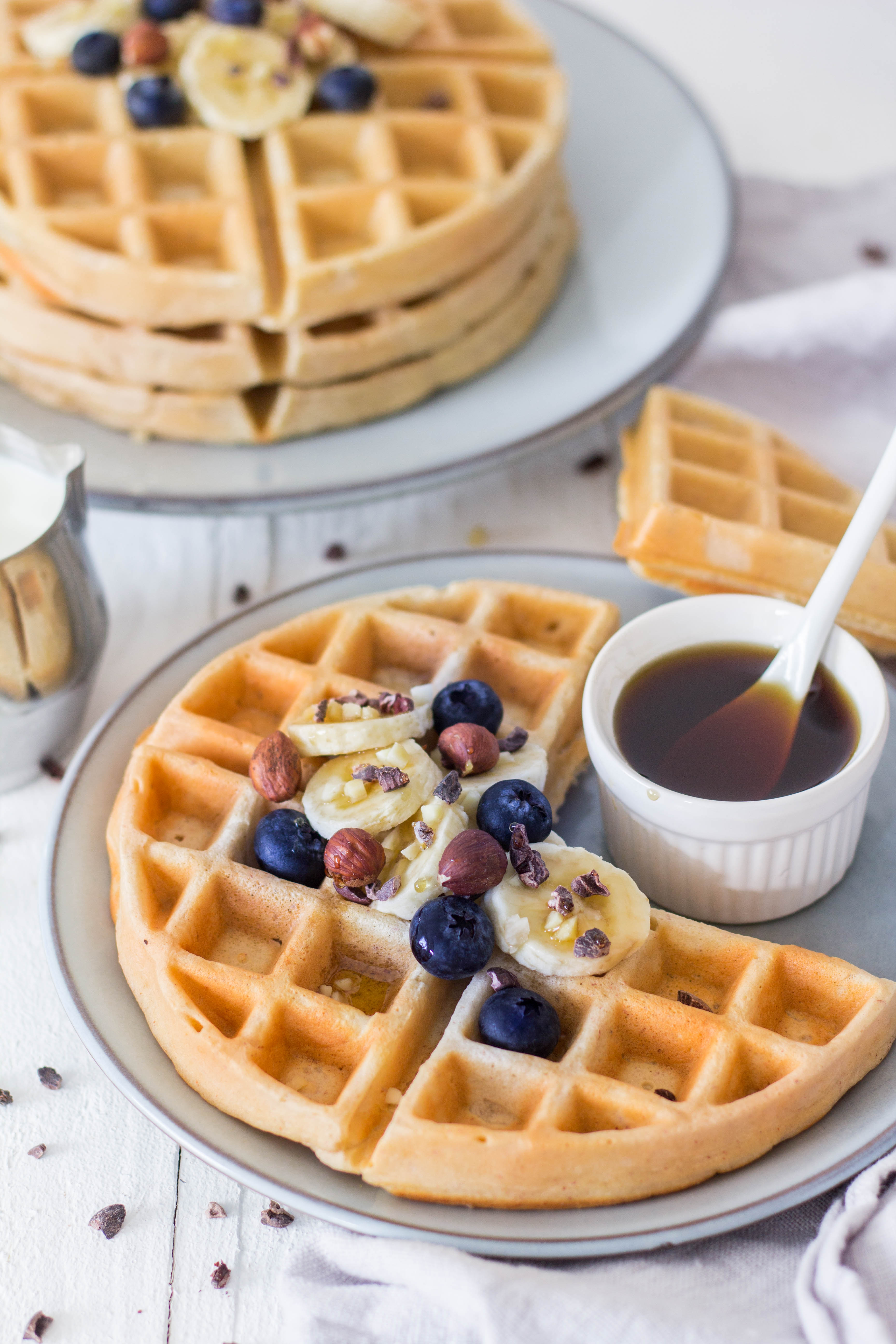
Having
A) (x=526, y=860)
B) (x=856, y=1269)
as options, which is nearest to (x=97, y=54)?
(x=526, y=860)

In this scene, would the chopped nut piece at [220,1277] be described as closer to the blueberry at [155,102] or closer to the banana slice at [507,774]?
the banana slice at [507,774]

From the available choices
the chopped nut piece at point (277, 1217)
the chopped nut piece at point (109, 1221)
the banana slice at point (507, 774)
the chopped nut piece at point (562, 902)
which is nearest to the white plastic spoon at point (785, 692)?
the banana slice at point (507, 774)

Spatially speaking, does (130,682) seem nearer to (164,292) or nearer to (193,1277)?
(164,292)

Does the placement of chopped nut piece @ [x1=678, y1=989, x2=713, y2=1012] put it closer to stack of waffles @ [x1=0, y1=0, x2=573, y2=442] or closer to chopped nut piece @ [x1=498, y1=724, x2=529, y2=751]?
chopped nut piece @ [x1=498, y1=724, x2=529, y2=751]

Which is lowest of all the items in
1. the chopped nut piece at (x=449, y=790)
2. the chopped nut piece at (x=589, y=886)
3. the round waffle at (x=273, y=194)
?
the chopped nut piece at (x=589, y=886)

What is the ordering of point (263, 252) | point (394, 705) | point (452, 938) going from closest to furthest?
1. point (452, 938)
2. point (394, 705)
3. point (263, 252)

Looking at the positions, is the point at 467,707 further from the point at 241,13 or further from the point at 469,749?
the point at 241,13
